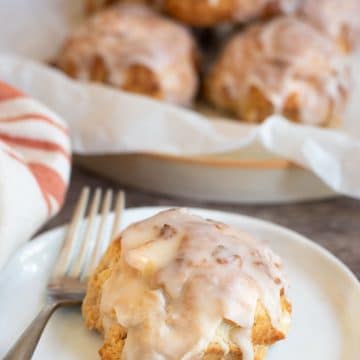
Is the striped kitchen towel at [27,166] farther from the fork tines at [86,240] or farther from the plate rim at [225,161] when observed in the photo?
the plate rim at [225,161]

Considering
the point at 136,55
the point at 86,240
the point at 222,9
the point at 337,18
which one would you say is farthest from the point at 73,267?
the point at 337,18

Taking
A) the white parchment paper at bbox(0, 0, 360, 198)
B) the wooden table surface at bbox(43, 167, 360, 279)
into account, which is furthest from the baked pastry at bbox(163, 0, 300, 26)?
the wooden table surface at bbox(43, 167, 360, 279)

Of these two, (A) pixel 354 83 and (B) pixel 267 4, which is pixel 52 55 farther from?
(A) pixel 354 83

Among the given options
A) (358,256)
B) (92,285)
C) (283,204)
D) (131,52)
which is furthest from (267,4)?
(92,285)

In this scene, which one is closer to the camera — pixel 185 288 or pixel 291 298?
pixel 185 288

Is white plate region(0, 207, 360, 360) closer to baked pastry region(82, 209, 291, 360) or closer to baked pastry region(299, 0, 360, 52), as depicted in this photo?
baked pastry region(82, 209, 291, 360)

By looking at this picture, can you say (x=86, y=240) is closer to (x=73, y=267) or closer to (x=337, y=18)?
(x=73, y=267)

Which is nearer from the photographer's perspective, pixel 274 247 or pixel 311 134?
pixel 274 247
